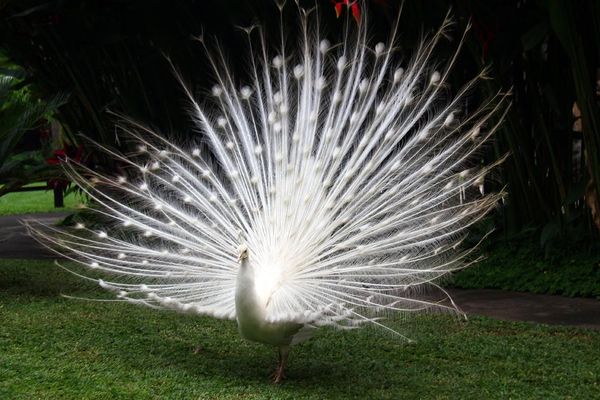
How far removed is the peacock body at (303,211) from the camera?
14.2 ft

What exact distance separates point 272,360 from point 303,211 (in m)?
1.01

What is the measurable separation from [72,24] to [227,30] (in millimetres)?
1547

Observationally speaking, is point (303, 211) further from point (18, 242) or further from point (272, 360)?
point (18, 242)

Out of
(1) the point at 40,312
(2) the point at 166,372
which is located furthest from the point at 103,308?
(2) the point at 166,372

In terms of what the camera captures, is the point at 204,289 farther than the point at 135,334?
No

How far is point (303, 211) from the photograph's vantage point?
173 inches

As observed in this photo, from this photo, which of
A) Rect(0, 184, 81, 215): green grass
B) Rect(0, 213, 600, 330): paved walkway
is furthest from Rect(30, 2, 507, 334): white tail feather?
Rect(0, 184, 81, 215): green grass

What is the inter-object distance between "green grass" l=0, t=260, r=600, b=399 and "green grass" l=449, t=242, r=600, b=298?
1093 millimetres

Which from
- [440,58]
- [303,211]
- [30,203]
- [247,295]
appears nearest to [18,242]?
[440,58]

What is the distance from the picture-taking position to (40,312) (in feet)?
20.4

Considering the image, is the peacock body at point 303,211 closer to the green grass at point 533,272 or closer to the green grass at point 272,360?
the green grass at point 272,360

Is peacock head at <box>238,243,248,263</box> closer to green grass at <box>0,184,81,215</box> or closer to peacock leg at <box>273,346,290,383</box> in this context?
peacock leg at <box>273,346,290,383</box>

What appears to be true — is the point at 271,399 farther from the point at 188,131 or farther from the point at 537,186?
the point at 188,131

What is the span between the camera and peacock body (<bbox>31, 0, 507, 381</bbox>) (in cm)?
433
